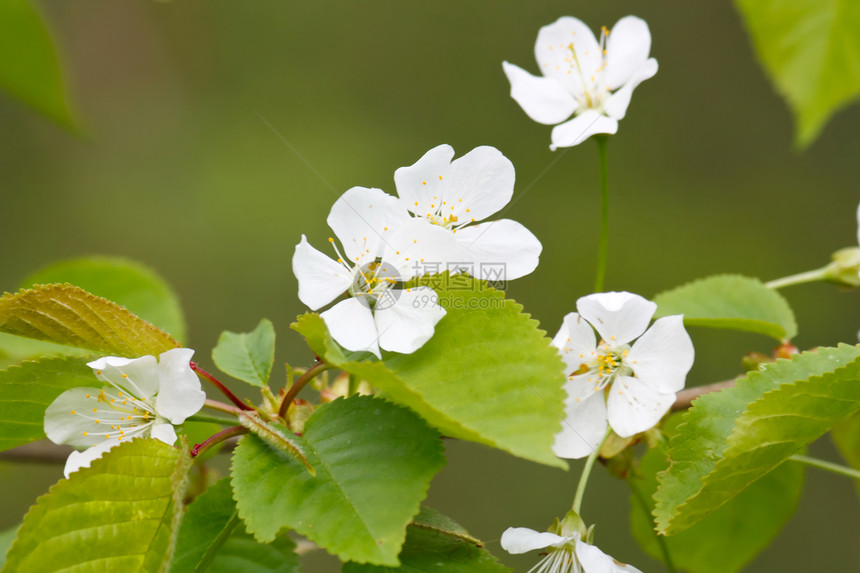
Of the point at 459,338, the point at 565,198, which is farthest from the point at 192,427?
the point at 565,198

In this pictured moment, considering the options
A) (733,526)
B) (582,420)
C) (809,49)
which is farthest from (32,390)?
(809,49)

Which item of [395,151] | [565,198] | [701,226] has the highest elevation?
[395,151]

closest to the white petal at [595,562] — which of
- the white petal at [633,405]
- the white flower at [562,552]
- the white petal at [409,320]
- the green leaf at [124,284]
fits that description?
the white flower at [562,552]

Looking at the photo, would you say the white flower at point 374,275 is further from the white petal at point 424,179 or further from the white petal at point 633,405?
the white petal at point 633,405

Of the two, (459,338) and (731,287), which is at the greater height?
(459,338)

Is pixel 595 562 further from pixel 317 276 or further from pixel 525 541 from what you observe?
pixel 317 276

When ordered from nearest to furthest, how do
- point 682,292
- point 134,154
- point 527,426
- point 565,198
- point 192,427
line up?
point 527,426, point 192,427, point 682,292, point 565,198, point 134,154

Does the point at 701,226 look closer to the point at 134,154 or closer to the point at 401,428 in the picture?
the point at 134,154
